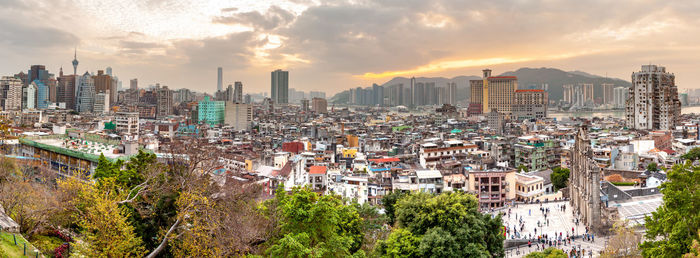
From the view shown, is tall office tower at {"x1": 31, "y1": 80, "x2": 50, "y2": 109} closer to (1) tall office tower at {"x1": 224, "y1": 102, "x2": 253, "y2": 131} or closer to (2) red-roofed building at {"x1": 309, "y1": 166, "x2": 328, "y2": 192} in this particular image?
(1) tall office tower at {"x1": 224, "y1": 102, "x2": 253, "y2": 131}

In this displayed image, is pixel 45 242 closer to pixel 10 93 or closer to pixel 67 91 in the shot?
pixel 10 93

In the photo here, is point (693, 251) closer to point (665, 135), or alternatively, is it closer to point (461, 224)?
point (461, 224)

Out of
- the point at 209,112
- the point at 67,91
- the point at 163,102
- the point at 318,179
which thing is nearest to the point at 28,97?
the point at 67,91

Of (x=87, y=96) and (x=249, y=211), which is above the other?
(x=87, y=96)

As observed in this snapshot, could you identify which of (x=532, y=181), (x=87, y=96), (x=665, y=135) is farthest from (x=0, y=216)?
(x=87, y=96)

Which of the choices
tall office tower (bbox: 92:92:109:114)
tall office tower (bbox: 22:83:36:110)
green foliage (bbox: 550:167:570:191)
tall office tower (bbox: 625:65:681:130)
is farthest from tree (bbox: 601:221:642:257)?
tall office tower (bbox: 92:92:109:114)

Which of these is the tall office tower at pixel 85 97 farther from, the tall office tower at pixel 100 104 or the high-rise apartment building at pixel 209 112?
the high-rise apartment building at pixel 209 112
